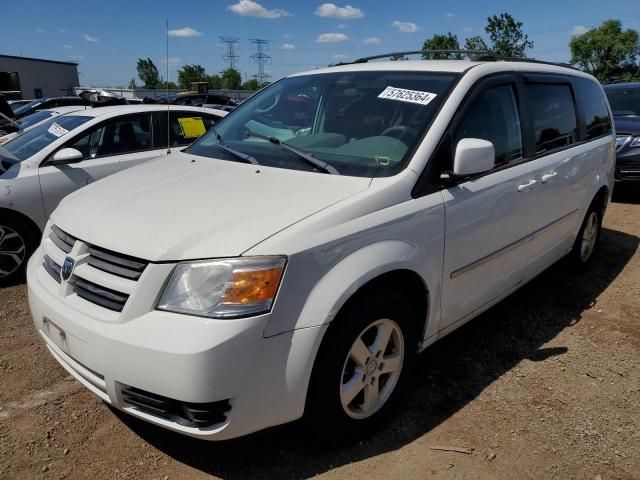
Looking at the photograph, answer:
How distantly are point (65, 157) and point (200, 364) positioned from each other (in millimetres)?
3845

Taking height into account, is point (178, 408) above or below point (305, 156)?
below

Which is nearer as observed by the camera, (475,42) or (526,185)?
(526,185)

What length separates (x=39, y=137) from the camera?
5469 millimetres

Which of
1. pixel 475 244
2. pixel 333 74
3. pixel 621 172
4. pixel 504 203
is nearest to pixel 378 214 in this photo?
pixel 475 244

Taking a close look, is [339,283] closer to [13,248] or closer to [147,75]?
[13,248]

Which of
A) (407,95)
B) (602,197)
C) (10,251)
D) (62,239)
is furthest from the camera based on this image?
(602,197)

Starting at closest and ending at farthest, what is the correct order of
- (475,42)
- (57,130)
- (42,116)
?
(57,130)
(42,116)
(475,42)

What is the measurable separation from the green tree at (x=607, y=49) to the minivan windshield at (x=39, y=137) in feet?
223

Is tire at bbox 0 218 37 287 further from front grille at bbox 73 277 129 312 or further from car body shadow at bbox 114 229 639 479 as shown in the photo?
front grille at bbox 73 277 129 312

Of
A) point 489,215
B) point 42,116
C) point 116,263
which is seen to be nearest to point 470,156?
point 489,215

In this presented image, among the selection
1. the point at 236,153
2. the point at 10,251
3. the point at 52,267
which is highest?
the point at 236,153

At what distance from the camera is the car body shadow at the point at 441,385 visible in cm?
244

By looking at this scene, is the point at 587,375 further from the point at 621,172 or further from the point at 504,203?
the point at 621,172

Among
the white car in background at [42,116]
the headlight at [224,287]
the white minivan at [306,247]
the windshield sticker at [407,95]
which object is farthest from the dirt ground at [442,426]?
the white car in background at [42,116]
